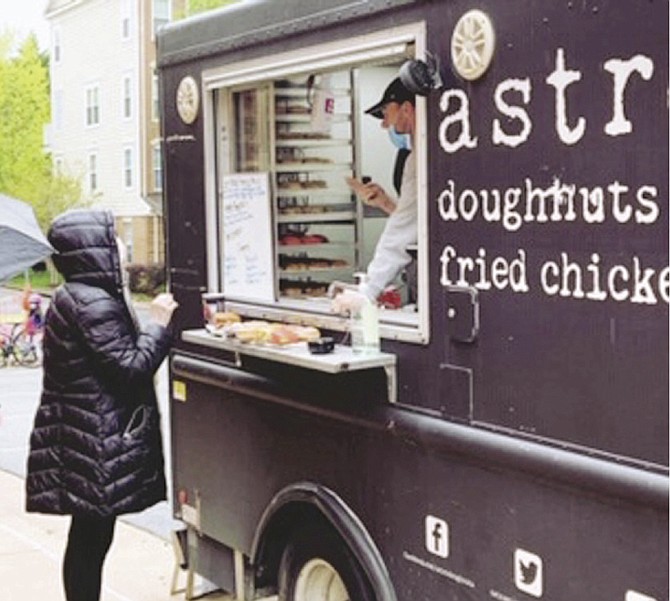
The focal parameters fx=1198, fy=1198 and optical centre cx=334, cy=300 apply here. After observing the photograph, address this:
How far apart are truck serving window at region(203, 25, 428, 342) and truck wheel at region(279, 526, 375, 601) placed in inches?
33.2

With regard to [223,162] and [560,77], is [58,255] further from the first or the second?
[560,77]

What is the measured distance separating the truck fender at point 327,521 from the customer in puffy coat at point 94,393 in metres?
0.50

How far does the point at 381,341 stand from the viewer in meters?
4.12

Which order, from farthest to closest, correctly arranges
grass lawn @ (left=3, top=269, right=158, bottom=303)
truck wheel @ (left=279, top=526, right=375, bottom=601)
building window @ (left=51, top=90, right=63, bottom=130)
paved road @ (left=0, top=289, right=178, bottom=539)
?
building window @ (left=51, top=90, right=63, bottom=130), grass lawn @ (left=3, top=269, right=158, bottom=303), paved road @ (left=0, top=289, right=178, bottom=539), truck wheel @ (left=279, top=526, right=375, bottom=601)

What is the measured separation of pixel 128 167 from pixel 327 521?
33.9 meters

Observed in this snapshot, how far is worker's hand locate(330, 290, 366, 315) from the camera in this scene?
4.25 meters

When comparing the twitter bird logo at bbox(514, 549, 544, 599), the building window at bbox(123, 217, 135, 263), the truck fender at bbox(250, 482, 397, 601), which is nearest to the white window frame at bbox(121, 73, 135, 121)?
the building window at bbox(123, 217, 135, 263)

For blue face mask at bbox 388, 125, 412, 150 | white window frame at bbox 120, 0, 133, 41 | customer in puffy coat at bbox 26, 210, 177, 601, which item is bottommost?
customer in puffy coat at bbox 26, 210, 177, 601

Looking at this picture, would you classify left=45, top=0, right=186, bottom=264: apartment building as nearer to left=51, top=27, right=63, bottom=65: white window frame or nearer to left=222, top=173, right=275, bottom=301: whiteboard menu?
left=51, top=27, right=63, bottom=65: white window frame

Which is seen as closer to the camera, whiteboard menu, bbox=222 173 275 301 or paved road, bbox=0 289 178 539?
Answer: whiteboard menu, bbox=222 173 275 301

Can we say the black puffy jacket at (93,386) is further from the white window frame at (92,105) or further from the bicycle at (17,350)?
the white window frame at (92,105)

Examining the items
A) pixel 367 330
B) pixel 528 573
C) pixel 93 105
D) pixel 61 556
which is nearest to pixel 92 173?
pixel 93 105

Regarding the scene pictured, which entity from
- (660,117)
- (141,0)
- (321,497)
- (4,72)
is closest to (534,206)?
(660,117)

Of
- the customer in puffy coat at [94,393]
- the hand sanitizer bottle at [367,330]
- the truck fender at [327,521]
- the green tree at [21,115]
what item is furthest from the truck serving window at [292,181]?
the green tree at [21,115]
